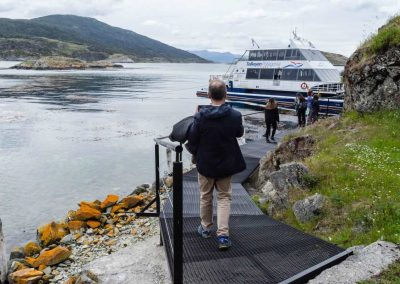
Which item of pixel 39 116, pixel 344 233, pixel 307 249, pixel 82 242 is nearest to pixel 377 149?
pixel 344 233

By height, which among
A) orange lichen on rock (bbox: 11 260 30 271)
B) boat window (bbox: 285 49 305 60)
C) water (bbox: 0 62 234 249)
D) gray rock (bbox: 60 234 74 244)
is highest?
boat window (bbox: 285 49 305 60)

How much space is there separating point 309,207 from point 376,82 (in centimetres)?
669

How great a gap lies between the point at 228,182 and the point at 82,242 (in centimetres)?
694

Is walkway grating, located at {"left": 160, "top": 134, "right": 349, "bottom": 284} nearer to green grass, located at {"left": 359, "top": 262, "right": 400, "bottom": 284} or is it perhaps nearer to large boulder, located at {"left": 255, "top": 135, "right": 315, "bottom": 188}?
green grass, located at {"left": 359, "top": 262, "right": 400, "bottom": 284}

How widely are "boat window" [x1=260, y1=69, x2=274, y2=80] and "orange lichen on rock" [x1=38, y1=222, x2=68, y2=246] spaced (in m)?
35.8

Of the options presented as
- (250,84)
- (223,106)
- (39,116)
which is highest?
(223,106)

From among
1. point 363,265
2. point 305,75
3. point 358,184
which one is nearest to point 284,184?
point 358,184

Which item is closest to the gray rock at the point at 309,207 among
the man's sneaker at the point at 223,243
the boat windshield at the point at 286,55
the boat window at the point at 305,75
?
the man's sneaker at the point at 223,243

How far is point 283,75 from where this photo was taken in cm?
4347

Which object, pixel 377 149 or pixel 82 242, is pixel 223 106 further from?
pixel 82 242

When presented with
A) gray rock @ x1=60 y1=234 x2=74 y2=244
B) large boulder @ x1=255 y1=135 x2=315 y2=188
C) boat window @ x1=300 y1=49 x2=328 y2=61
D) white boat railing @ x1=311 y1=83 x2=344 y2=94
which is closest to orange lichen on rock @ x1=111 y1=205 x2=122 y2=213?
gray rock @ x1=60 y1=234 x2=74 y2=244

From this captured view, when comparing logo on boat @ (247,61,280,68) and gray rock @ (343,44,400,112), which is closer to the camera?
gray rock @ (343,44,400,112)

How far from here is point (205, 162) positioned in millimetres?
5391

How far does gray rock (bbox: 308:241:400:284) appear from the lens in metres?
4.91
